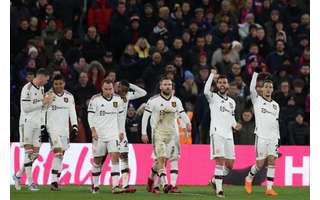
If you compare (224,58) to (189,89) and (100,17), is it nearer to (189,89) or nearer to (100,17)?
(189,89)

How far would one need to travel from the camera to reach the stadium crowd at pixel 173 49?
73.7 feet

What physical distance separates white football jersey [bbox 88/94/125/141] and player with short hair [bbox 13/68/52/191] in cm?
121

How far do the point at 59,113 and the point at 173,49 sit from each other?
273 inches

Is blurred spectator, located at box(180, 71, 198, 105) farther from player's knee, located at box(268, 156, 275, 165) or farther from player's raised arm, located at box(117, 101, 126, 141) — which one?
player's knee, located at box(268, 156, 275, 165)

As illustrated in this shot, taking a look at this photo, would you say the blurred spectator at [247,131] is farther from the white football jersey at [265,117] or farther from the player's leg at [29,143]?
the player's leg at [29,143]

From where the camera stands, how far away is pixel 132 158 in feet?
69.7

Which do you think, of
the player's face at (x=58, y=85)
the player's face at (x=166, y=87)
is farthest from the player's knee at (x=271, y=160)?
the player's face at (x=58, y=85)

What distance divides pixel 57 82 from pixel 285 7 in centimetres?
1108

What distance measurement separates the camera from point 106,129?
16719mm

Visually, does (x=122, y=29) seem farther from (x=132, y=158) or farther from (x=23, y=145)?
(x=23, y=145)

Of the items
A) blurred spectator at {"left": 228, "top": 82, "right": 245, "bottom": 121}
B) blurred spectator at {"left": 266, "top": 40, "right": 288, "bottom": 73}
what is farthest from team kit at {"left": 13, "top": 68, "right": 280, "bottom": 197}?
blurred spectator at {"left": 266, "top": 40, "right": 288, "bottom": 73}

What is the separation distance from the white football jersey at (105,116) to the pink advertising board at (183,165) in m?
4.35

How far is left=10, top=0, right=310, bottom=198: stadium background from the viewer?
2250 centimetres

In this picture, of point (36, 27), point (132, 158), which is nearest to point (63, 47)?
point (36, 27)
